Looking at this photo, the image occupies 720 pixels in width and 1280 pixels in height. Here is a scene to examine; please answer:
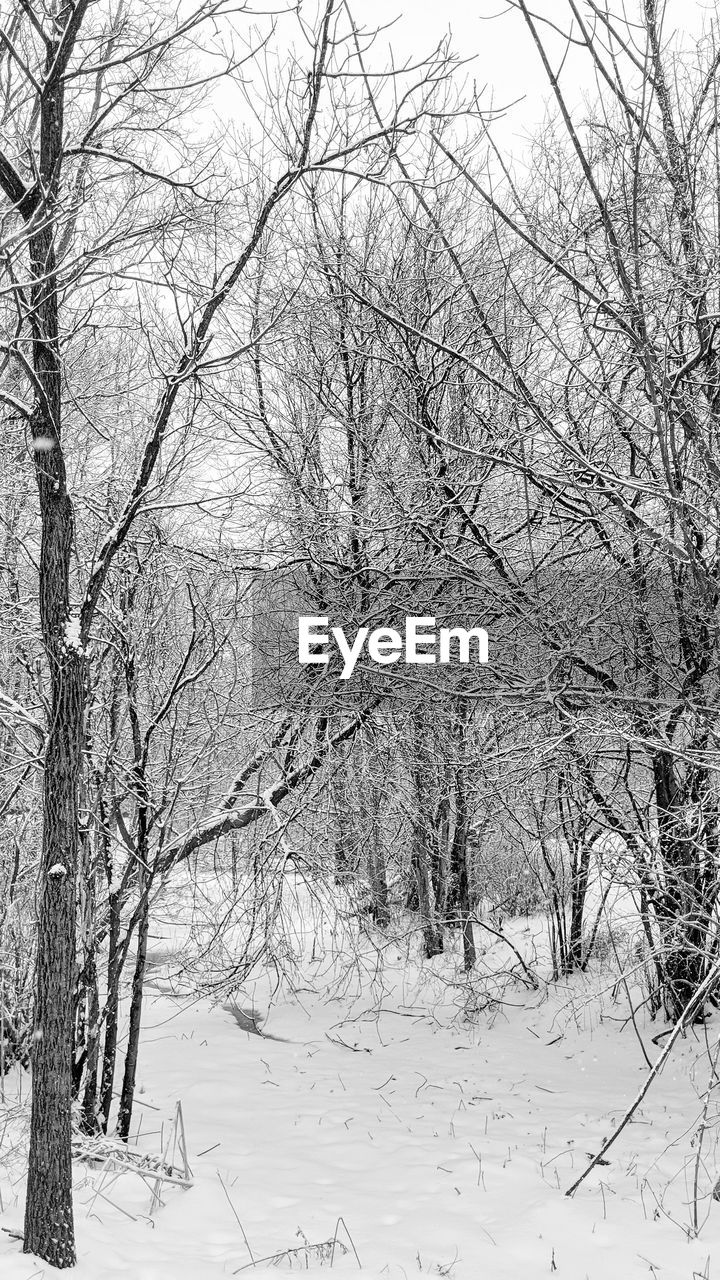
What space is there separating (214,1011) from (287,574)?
5.11 m

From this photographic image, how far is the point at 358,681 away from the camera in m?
9.28

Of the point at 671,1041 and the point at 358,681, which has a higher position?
the point at 358,681

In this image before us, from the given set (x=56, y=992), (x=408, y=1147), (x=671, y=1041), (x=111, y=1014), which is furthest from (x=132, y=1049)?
(x=671, y=1041)

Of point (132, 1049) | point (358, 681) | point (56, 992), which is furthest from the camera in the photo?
point (358, 681)

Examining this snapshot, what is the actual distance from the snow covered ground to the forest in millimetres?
41

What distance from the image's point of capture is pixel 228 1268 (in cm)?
A: 417

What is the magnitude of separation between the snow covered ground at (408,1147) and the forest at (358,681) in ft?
0.13

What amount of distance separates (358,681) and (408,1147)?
4402 millimetres

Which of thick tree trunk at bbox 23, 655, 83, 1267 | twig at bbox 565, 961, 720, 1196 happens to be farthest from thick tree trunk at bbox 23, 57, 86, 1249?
twig at bbox 565, 961, 720, 1196

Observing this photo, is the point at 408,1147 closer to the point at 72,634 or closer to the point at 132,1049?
the point at 132,1049

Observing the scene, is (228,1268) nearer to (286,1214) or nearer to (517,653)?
(286,1214)

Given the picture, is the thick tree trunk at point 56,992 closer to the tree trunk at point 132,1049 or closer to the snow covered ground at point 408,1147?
the snow covered ground at point 408,1147

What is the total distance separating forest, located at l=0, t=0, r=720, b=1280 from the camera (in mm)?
4008

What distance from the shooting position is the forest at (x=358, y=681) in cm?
401
